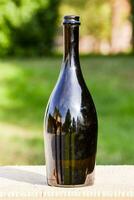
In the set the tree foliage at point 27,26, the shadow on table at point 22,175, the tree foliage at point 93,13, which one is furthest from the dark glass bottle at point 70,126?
the tree foliage at point 93,13

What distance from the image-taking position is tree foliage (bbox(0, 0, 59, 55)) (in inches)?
526

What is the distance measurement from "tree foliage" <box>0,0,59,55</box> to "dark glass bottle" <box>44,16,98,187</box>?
423 inches

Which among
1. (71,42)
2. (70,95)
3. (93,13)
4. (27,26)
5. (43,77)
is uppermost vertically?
(71,42)

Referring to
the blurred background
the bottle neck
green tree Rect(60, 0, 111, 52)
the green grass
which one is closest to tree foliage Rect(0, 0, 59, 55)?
the blurred background

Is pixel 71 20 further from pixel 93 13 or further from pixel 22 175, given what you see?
pixel 93 13

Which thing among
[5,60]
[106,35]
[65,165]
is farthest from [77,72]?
[106,35]

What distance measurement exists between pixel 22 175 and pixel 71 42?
2.00 feet

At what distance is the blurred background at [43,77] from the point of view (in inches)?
259

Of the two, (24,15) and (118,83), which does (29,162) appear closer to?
(118,83)

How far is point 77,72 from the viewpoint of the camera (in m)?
2.62

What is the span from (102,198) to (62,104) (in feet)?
1.24

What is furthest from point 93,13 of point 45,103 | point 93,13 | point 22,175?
point 22,175

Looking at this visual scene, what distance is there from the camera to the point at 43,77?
10797 millimetres

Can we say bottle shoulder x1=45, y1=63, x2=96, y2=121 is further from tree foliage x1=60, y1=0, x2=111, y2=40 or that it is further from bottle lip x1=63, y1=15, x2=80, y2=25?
tree foliage x1=60, y1=0, x2=111, y2=40
